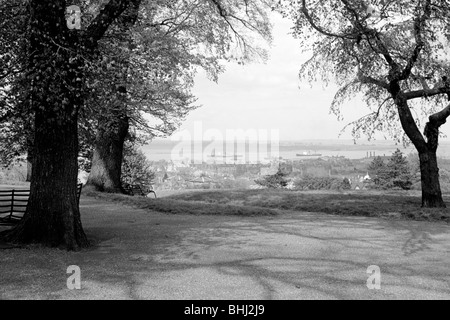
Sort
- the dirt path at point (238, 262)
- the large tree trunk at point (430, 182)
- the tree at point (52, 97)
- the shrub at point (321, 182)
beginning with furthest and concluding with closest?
the shrub at point (321, 182) → the large tree trunk at point (430, 182) → the tree at point (52, 97) → the dirt path at point (238, 262)

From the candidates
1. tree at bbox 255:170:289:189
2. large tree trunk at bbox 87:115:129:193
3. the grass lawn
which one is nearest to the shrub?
tree at bbox 255:170:289:189

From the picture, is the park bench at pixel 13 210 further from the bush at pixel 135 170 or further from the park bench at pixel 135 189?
the bush at pixel 135 170

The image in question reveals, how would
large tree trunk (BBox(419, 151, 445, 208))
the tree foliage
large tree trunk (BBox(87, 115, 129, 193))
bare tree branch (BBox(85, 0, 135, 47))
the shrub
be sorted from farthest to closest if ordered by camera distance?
the shrub < the tree foliage < large tree trunk (BBox(87, 115, 129, 193)) < large tree trunk (BBox(419, 151, 445, 208)) < bare tree branch (BBox(85, 0, 135, 47))

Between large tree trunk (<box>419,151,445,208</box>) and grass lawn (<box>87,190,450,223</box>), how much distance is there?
468mm

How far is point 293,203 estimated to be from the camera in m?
17.5

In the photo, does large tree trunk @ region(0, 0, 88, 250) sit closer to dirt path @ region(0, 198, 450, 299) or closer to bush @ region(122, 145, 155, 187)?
dirt path @ region(0, 198, 450, 299)

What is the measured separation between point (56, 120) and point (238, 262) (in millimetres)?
4553

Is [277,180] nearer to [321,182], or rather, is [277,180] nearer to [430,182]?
[321,182]

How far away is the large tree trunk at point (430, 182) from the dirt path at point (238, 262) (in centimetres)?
346

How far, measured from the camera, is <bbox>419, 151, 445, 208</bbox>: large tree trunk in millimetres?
15789

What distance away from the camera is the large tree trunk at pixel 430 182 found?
15789 millimetres

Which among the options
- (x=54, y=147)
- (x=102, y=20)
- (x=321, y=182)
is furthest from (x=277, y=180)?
(x=54, y=147)

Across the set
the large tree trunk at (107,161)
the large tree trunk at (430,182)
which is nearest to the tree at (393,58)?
the large tree trunk at (430,182)
